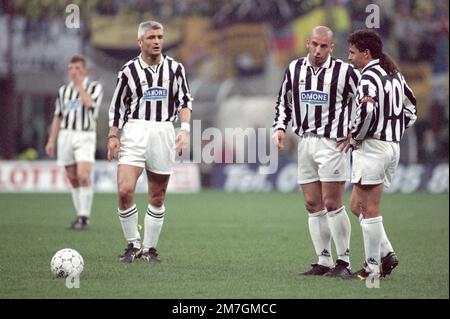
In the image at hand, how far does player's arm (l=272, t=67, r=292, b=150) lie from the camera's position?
8.94m

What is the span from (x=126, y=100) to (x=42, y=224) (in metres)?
5.06

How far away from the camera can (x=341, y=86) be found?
8812mm

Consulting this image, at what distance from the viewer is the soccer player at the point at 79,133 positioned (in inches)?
546

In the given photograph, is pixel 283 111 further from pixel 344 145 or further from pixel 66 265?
pixel 66 265

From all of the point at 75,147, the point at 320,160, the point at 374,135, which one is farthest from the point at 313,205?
the point at 75,147

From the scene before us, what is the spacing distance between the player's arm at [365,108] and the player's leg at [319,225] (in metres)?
0.84

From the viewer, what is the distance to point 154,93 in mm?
9664

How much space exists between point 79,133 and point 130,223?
458 centimetres

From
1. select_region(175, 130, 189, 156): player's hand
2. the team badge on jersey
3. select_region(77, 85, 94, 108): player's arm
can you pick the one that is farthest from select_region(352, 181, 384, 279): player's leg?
select_region(77, 85, 94, 108): player's arm

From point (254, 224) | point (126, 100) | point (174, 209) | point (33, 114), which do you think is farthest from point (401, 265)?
point (33, 114)

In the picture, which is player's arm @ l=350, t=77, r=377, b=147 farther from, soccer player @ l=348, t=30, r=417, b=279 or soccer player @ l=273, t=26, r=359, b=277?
soccer player @ l=273, t=26, r=359, b=277

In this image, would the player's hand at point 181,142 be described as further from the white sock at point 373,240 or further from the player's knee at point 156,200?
the white sock at point 373,240

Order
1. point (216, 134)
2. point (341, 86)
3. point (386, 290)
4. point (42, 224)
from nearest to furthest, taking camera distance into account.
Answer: point (386, 290), point (341, 86), point (42, 224), point (216, 134)

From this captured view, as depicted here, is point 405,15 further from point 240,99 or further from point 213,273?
point 213,273
